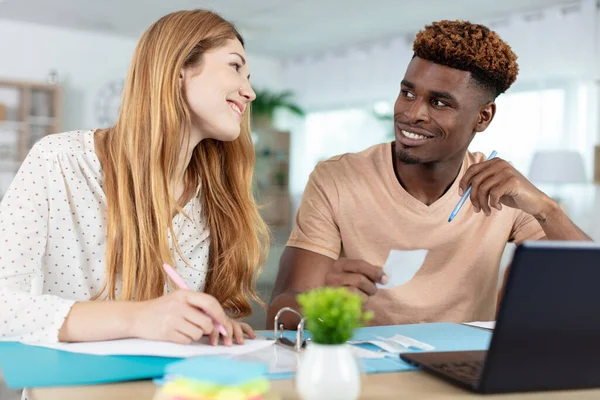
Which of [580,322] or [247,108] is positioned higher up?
[247,108]

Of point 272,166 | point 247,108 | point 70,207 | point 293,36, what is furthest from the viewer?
point 272,166

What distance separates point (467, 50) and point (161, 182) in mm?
891

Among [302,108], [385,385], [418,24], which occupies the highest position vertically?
[418,24]

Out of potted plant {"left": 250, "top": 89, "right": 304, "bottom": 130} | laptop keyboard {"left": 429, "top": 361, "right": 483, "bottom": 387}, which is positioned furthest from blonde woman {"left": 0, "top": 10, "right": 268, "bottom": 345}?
potted plant {"left": 250, "top": 89, "right": 304, "bottom": 130}

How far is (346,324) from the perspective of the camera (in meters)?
0.78

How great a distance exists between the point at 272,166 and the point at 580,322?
843cm

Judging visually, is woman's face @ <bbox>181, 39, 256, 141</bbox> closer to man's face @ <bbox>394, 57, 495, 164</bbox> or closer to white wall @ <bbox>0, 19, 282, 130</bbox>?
man's face @ <bbox>394, 57, 495, 164</bbox>

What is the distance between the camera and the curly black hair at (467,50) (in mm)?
1851

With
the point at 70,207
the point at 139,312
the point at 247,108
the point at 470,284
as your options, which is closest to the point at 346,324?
the point at 139,312

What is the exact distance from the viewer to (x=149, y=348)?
1.11 meters

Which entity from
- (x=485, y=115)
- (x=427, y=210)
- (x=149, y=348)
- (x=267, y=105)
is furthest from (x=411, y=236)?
(x=267, y=105)

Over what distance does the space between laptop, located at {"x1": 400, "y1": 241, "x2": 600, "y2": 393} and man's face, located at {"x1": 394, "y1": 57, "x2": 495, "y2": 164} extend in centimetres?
96

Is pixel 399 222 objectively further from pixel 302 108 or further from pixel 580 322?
pixel 302 108

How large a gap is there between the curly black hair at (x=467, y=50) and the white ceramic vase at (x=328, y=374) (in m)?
1.23
